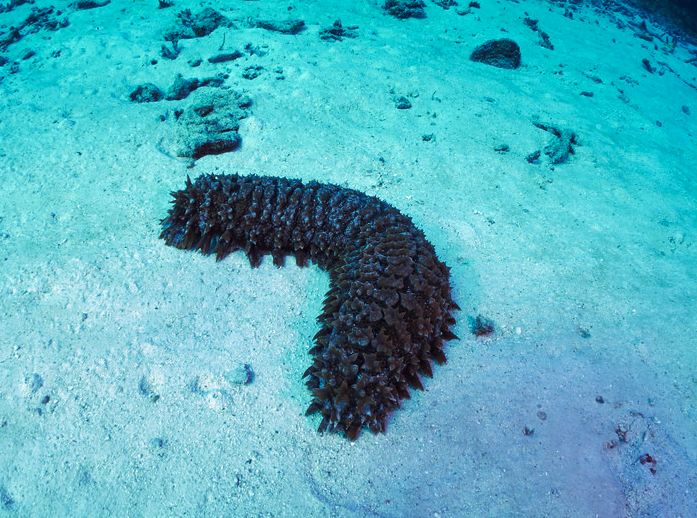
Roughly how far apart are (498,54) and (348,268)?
6605 mm

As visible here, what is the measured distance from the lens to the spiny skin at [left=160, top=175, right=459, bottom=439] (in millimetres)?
2330

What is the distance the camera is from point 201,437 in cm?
241

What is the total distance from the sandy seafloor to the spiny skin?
20cm

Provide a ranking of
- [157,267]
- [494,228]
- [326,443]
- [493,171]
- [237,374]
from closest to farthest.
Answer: [326,443] → [237,374] → [157,267] → [494,228] → [493,171]

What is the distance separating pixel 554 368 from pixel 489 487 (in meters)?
1.08

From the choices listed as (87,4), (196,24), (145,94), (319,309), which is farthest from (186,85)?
(87,4)

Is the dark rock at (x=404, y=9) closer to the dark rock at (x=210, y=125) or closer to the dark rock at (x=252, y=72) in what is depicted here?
the dark rock at (x=252, y=72)

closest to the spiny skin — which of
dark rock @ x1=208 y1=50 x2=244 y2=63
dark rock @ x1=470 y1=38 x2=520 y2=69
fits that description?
dark rock @ x1=208 y1=50 x2=244 y2=63

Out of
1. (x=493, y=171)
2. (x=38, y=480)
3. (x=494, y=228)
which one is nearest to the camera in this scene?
(x=38, y=480)

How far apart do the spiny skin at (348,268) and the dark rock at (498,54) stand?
224 inches

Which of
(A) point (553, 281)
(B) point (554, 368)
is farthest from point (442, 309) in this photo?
(A) point (553, 281)

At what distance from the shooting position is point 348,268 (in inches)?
113

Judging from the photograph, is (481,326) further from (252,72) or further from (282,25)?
(282,25)

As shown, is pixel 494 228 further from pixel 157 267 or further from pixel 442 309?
pixel 157 267
